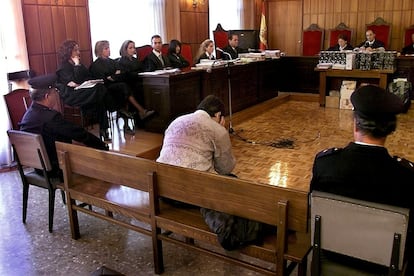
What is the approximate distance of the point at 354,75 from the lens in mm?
7504

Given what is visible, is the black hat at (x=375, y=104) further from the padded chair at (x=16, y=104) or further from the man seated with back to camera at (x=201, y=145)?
the padded chair at (x=16, y=104)

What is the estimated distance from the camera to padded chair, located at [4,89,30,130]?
4328 millimetres

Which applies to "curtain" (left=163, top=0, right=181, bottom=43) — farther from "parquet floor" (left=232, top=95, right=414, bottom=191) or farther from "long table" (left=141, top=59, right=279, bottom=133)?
"parquet floor" (left=232, top=95, right=414, bottom=191)

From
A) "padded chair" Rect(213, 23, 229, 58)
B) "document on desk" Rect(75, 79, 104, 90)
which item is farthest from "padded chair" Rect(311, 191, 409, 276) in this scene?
"padded chair" Rect(213, 23, 229, 58)

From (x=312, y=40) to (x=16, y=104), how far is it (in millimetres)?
8032

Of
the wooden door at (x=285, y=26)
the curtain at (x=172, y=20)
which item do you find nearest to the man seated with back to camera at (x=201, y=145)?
the curtain at (x=172, y=20)

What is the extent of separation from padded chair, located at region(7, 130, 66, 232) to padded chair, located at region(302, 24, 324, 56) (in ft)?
28.0

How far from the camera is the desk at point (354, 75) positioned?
7277 mm

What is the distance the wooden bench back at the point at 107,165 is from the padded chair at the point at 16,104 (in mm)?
1516

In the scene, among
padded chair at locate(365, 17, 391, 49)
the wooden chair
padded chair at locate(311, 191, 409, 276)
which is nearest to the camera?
padded chair at locate(311, 191, 409, 276)

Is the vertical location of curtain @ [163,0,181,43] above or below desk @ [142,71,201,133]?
above

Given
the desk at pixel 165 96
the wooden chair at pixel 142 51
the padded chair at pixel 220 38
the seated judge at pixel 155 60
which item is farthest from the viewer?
the padded chair at pixel 220 38

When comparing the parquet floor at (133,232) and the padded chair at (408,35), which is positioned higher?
the padded chair at (408,35)

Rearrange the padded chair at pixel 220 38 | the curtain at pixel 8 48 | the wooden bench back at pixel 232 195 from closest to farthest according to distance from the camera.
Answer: the wooden bench back at pixel 232 195 < the curtain at pixel 8 48 < the padded chair at pixel 220 38
